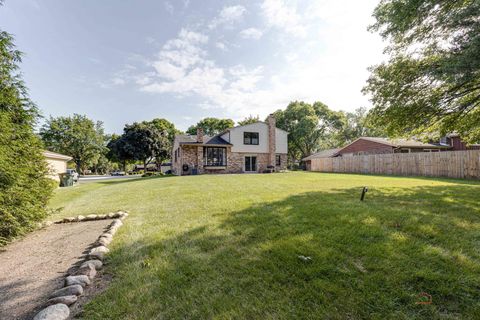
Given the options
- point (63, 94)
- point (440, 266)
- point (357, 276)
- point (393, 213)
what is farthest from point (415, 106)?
point (63, 94)

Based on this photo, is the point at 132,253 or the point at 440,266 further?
the point at 132,253

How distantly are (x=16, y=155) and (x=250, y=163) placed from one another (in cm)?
1969

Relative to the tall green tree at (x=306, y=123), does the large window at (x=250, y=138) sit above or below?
below

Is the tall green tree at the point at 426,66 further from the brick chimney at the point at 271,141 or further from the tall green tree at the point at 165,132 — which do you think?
the tall green tree at the point at 165,132

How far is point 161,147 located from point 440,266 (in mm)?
34048

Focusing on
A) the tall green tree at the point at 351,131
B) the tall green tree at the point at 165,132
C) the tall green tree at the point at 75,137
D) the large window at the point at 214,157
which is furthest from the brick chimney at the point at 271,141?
the tall green tree at the point at 75,137

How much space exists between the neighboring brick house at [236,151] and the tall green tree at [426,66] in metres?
14.3

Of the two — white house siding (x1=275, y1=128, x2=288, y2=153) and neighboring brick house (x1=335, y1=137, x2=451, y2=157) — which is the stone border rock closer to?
white house siding (x1=275, y1=128, x2=288, y2=153)

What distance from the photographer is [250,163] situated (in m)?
22.6

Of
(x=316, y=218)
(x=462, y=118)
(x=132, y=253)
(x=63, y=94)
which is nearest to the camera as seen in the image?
(x=132, y=253)

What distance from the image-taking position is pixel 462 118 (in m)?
8.82

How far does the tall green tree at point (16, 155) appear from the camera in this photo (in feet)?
10.8

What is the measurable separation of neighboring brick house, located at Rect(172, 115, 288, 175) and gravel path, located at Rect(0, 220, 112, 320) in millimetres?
16083

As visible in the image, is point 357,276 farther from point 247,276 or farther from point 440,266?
point 247,276
